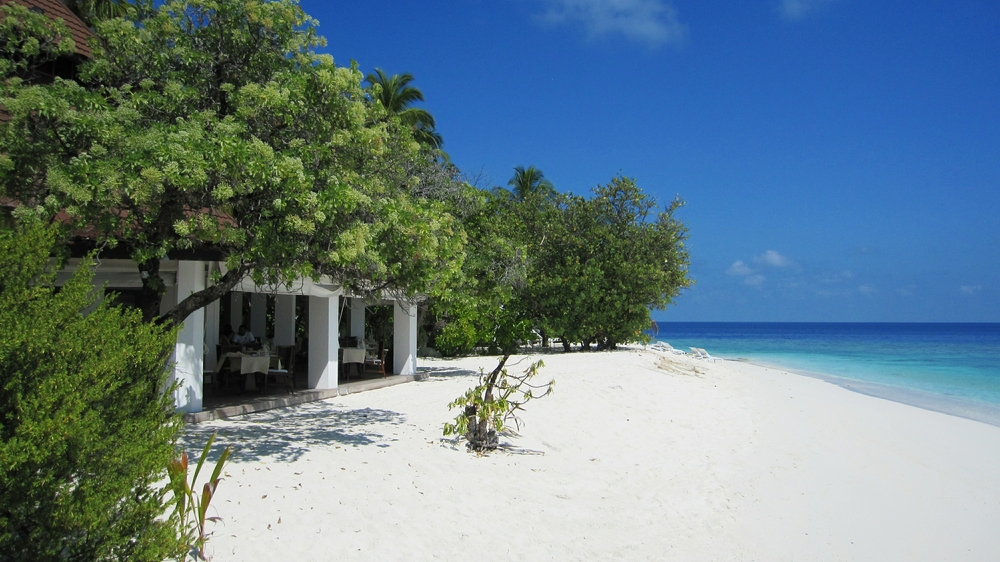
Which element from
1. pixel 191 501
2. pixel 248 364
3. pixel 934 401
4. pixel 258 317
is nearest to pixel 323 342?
pixel 248 364

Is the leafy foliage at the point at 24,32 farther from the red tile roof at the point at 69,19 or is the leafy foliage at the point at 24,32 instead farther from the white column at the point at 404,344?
the white column at the point at 404,344

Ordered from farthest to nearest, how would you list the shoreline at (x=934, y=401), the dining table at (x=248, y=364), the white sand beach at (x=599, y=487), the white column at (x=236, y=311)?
the white column at (x=236, y=311)
the shoreline at (x=934, y=401)
the dining table at (x=248, y=364)
the white sand beach at (x=599, y=487)

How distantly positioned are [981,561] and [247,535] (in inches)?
258

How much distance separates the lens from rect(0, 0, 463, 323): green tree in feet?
19.8

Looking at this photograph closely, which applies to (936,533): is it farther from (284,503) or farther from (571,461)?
(284,503)

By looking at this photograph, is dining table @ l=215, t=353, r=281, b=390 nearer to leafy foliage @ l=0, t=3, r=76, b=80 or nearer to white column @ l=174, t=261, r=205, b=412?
white column @ l=174, t=261, r=205, b=412

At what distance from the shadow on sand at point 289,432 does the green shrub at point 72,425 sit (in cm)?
348

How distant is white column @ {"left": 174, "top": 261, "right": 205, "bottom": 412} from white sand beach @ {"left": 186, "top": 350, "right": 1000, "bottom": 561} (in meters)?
0.60

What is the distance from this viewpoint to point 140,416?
12.1 feet

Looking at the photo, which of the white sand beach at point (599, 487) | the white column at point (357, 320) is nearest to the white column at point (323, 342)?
the white sand beach at point (599, 487)

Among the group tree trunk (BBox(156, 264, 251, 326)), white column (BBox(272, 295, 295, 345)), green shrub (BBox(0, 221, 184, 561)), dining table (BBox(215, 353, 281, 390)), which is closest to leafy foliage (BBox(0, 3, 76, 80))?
tree trunk (BBox(156, 264, 251, 326))

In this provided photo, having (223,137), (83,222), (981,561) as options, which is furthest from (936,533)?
(83,222)

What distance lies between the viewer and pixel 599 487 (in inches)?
288

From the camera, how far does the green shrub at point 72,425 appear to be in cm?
305
